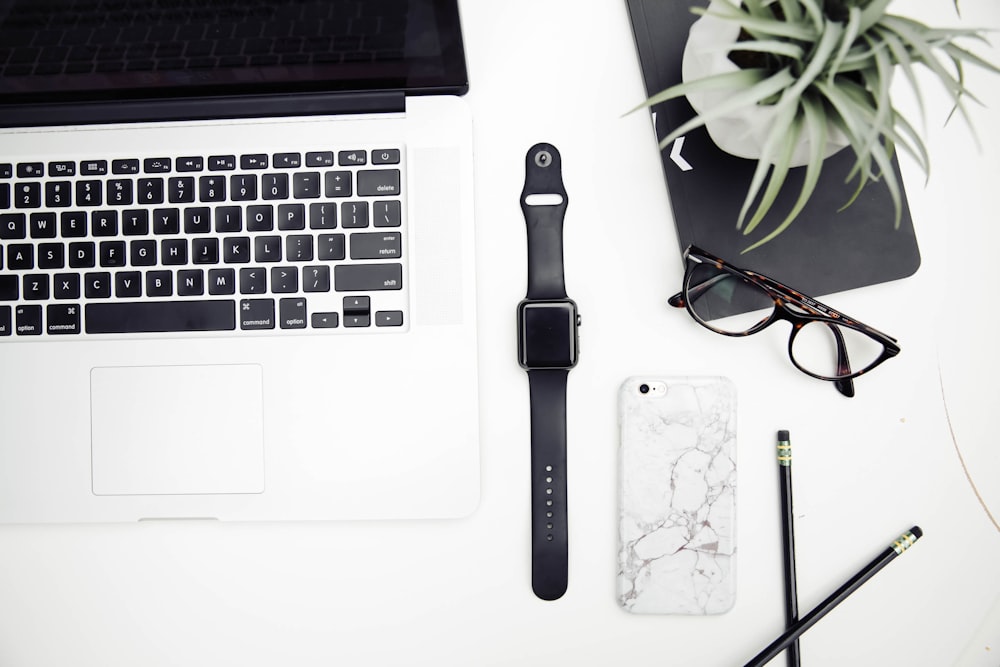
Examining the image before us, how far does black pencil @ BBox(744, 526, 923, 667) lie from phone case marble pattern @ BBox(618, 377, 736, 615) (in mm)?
61

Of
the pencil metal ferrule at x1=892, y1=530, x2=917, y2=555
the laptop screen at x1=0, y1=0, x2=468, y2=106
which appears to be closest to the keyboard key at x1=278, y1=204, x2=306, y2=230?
the laptop screen at x1=0, y1=0, x2=468, y2=106

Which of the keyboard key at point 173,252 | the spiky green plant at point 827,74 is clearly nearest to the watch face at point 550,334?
the spiky green plant at point 827,74

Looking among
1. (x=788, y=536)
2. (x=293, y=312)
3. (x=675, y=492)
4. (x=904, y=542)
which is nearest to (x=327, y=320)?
(x=293, y=312)

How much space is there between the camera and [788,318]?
584 mm

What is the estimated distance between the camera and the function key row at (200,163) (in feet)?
1.89

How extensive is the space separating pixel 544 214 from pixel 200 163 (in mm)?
323

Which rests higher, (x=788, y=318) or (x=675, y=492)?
(x=788, y=318)

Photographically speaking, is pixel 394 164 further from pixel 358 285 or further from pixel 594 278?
pixel 594 278

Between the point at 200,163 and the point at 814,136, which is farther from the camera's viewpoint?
the point at 200,163

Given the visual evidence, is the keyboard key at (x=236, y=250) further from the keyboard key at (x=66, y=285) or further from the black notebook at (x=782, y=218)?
the black notebook at (x=782, y=218)

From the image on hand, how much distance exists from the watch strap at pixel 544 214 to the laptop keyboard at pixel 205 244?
0.12m

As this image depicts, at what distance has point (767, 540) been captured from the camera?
62 cm

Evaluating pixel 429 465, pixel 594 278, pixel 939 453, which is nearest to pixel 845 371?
pixel 939 453

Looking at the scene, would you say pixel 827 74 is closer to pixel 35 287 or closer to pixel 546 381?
pixel 546 381
